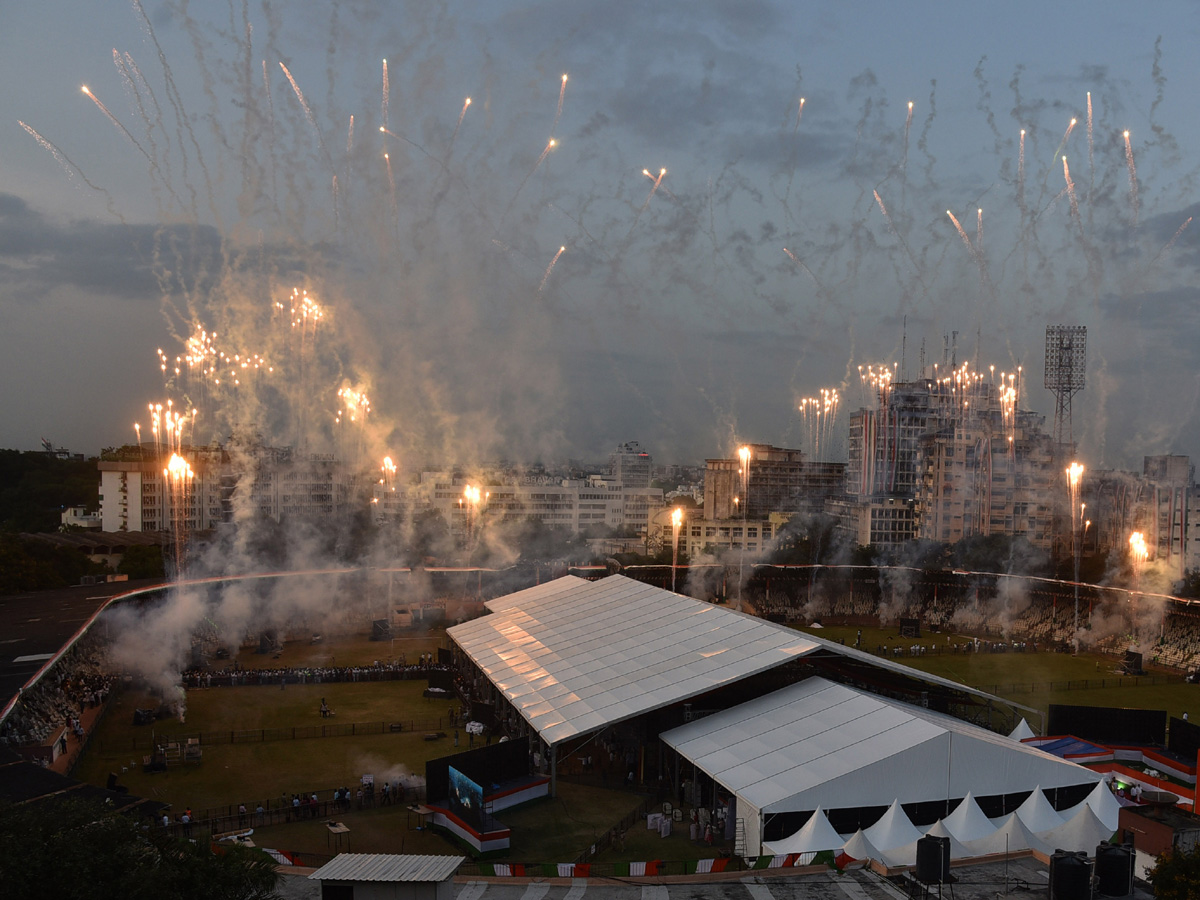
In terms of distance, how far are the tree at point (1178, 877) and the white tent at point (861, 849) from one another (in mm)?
4357

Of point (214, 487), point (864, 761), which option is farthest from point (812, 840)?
point (214, 487)

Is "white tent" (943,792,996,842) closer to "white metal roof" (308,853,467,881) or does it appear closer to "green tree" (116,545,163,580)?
"white metal roof" (308,853,467,881)

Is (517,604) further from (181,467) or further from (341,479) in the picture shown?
(341,479)

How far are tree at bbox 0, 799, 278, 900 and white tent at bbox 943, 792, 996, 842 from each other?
35.9ft

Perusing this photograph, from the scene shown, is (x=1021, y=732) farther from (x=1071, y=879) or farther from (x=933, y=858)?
(x=933, y=858)

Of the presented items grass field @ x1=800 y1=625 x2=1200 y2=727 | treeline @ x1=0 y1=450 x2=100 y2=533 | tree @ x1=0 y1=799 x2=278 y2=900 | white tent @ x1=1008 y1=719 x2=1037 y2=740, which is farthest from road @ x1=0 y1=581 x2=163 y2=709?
treeline @ x1=0 y1=450 x2=100 y2=533

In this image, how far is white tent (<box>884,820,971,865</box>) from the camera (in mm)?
14586

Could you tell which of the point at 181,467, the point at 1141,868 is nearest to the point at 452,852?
the point at 1141,868

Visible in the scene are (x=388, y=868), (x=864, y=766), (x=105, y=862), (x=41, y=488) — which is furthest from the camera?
(x=41, y=488)

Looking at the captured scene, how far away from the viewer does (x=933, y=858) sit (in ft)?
39.4

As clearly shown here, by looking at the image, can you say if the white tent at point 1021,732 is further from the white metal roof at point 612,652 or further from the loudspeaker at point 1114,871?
the loudspeaker at point 1114,871

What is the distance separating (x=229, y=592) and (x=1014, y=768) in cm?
3262

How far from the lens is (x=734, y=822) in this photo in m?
16.4

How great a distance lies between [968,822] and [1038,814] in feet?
5.62
